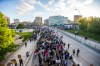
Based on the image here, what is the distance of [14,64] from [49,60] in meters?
4.66

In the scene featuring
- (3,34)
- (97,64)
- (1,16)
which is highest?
(1,16)

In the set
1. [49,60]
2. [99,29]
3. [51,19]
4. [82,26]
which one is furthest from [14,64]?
[51,19]

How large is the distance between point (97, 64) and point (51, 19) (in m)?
175

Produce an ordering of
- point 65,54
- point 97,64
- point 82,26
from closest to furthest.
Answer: point 97,64
point 65,54
point 82,26

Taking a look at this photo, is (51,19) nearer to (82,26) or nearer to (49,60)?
(82,26)

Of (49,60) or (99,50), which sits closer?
(49,60)

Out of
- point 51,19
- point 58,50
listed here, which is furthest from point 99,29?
point 51,19

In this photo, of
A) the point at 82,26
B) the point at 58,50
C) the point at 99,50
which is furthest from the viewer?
the point at 82,26

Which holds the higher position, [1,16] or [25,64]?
[1,16]

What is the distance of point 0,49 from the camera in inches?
934

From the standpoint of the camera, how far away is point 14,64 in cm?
1986

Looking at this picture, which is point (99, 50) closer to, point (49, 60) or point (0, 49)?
point (49, 60)

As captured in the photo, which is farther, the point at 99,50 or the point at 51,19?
the point at 51,19

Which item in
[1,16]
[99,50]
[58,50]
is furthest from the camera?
[99,50]
